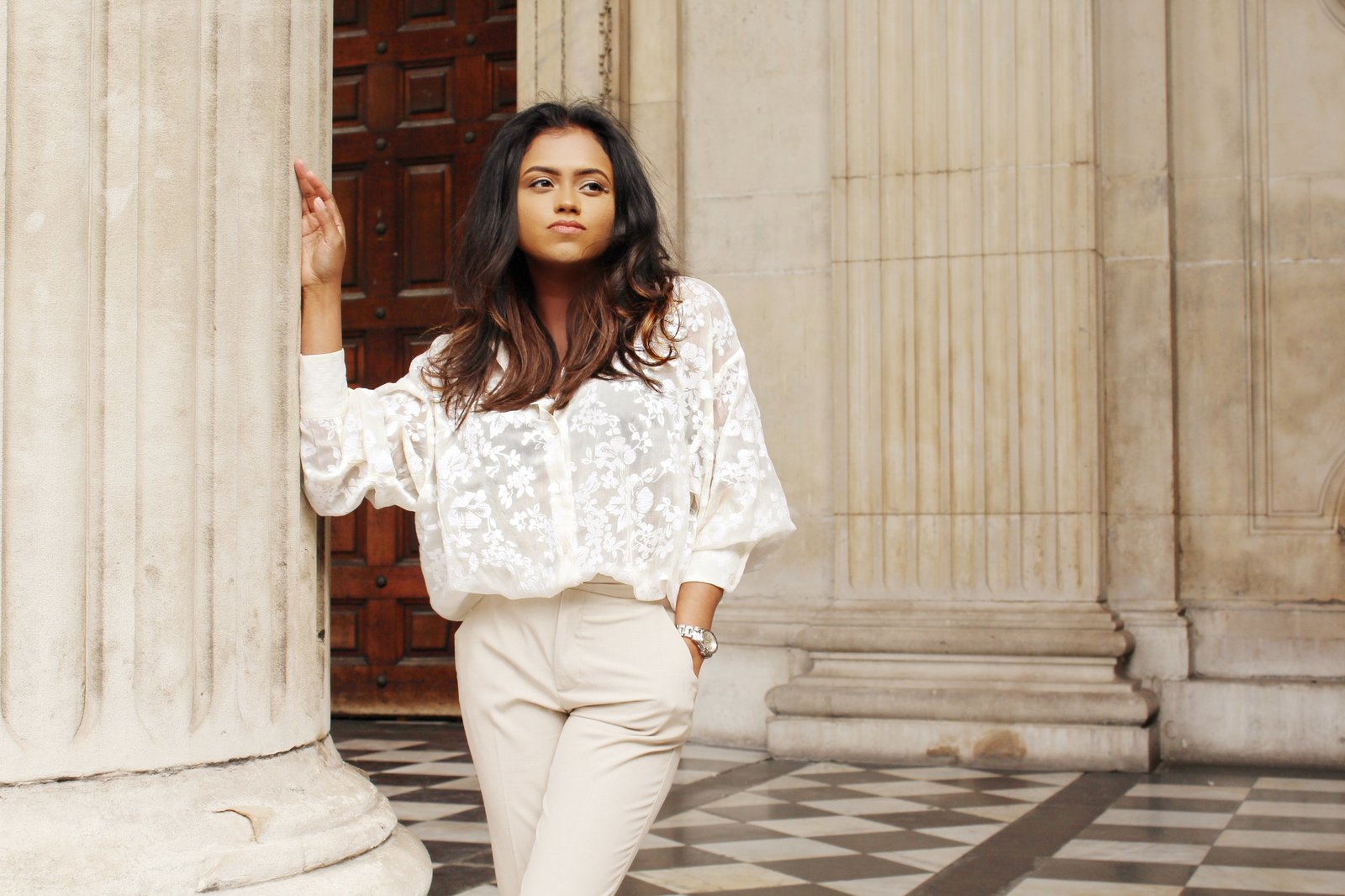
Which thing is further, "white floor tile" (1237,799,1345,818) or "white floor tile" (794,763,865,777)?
"white floor tile" (794,763,865,777)

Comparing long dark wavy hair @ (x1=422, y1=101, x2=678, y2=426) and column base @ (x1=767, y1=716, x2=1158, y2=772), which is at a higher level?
long dark wavy hair @ (x1=422, y1=101, x2=678, y2=426)

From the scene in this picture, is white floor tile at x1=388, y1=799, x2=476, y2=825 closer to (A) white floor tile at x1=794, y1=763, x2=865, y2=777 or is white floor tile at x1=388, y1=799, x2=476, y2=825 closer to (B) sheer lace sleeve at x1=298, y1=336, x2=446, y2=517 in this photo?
(A) white floor tile at x1=794, y1=763, x2=865, y2=777

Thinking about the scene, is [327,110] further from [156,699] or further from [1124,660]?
[1124,660]

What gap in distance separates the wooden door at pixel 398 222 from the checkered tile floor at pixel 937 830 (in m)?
1.22

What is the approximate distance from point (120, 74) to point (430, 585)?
898 mm

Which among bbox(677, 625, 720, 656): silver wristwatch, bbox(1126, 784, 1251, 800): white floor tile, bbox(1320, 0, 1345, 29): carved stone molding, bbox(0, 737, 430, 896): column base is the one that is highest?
bbox(1320, 0, 1345, 29): carved stone molding

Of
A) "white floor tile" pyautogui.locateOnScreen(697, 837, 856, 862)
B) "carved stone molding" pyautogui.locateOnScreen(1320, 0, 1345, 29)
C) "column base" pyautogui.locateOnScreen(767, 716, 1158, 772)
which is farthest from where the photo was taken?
"carved stone molding" pyautogui.locateOnScreen(1320, 0, 1345, 29)

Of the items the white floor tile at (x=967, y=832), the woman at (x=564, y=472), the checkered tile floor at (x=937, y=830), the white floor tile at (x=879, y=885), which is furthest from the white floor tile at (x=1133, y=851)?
the woman at (x=564, y=472)

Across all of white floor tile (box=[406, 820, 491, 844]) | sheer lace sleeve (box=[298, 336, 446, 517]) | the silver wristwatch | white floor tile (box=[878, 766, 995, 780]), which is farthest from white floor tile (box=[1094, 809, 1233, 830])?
sheer lace sleeve (box=[298, 336, 446, 517])

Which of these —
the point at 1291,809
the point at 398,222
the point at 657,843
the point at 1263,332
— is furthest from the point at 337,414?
the point at 398,222

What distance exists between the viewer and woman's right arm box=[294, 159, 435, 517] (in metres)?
2.50

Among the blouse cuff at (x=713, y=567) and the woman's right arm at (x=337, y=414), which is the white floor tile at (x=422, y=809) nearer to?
the woman's right arm at (x=337, y=414)

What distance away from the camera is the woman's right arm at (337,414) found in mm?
2496

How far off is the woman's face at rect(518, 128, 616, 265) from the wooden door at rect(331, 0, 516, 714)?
5536mm
